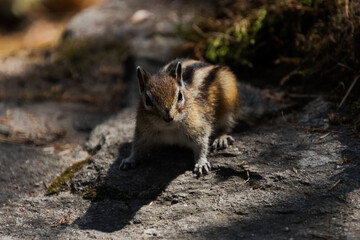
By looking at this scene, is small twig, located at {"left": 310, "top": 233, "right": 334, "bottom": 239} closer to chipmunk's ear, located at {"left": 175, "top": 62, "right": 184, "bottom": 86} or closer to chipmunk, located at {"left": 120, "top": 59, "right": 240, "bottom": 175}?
chipmunk, located at {"left": 120, "top": 59, "right": 240, "bottom": 175}

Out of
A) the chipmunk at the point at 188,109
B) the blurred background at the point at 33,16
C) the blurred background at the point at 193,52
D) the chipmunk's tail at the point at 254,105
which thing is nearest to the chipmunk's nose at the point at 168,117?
the chipmunk at the point at 188,109

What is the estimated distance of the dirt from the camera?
287 centimetres

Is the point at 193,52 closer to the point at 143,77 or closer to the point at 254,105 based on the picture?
the point at 254,105

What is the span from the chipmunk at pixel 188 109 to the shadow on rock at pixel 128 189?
13 cm

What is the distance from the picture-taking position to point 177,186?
3.41 m

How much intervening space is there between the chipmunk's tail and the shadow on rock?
825 mm

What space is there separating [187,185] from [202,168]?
0.76ft

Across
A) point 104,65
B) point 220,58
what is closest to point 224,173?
point 220,58

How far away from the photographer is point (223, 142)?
3846mm

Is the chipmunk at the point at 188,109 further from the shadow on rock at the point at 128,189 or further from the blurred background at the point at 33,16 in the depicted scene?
the blurred background at the point at 33,16

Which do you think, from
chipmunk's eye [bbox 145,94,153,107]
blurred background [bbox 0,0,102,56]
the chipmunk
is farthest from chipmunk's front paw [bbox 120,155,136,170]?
blurred background [bbox 0,0,102,56]

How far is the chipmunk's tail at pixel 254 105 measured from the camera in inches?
169

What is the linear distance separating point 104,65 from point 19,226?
3591 millimetres

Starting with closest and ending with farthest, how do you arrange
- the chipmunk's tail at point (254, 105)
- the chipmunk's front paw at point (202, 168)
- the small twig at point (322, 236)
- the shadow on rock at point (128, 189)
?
the small twig at point (322, 236) → the shadow on rock at point (128, 189) → the chipmunk's front paw at point (202, 168) → the chipmunk's tail at point (254, 105)
